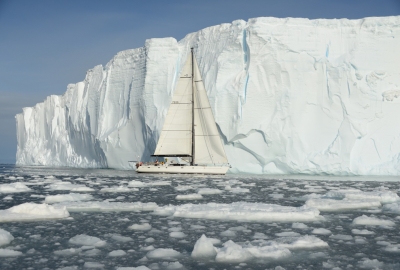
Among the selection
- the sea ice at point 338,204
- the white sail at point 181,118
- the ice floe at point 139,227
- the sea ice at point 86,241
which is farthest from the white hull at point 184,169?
the sea ice at point 86,241

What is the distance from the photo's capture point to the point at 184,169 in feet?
70.9

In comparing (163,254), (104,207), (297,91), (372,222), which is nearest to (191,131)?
(297,91)

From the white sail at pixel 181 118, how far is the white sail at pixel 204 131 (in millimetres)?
368

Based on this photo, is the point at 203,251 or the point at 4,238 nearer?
the point at 203,251

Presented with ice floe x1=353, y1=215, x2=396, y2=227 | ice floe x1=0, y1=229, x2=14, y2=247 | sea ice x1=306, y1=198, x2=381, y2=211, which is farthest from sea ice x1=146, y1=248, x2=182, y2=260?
sea ice x1=306, y1=198, x2=381, y2=211

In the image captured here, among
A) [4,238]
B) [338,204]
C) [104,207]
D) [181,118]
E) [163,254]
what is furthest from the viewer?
[181,118]

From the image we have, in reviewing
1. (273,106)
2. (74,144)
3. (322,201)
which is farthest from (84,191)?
(74,144)

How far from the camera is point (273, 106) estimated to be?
21.8 meters

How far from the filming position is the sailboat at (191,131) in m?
21.3

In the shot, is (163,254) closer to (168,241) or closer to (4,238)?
(168,241)

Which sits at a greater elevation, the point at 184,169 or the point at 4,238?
the point at 184,169

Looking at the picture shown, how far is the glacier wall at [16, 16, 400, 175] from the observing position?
802 inches

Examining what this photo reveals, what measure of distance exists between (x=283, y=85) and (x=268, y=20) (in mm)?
3500

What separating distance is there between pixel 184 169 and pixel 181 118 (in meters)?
2.60
